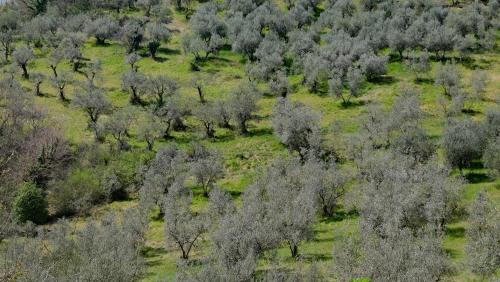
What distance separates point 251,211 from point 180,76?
59.1 meters

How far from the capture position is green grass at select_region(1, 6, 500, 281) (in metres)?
48.8

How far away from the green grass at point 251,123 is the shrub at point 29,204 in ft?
16.1

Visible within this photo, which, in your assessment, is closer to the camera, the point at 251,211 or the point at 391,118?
the point at 251,211

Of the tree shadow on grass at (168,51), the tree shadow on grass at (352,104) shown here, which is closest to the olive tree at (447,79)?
the tree shadow on grass at (352,104)

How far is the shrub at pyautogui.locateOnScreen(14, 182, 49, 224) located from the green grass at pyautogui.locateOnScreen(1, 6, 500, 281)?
16.1ft

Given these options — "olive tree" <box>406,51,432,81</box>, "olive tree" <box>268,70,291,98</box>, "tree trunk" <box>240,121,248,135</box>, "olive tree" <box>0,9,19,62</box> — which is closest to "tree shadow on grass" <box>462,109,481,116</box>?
"olive tree" <box>406,51,432,81</box>

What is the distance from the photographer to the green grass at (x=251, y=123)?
4878 centimetres

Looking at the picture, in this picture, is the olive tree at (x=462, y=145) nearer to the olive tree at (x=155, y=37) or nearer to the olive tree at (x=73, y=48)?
the olive tree at (x=155, y=37)

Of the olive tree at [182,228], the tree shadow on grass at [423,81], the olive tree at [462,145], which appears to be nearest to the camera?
the olive tree at [182,228]

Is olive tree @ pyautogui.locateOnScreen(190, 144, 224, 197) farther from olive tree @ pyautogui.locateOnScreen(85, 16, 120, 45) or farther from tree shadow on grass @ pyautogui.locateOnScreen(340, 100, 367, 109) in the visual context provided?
olive tree @ pyautogui.locateOnScreen(85, 16, 120, 45)

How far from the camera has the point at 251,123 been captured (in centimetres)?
8325

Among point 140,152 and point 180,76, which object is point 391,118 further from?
point 180,76

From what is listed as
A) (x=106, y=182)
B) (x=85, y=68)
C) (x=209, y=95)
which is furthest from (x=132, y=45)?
Result: (x=106, y=182)

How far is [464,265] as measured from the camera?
36219mm
